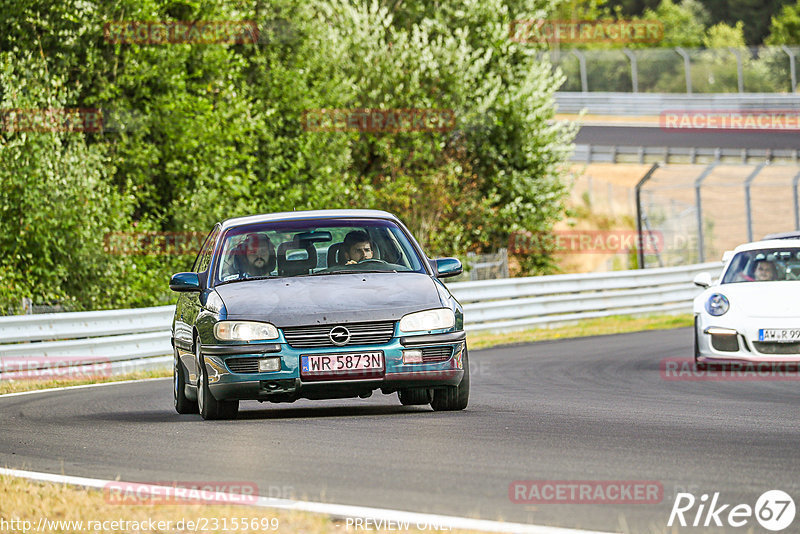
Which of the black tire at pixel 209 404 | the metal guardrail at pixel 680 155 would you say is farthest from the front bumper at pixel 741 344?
the metal guardrail at pixel 680 155

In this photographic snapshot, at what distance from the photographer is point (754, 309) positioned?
13.2 meters

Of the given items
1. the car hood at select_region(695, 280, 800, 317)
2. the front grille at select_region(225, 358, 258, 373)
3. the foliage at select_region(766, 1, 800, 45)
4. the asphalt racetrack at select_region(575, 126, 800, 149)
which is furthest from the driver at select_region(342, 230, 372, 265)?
the foliage at select_region(766, 1, 800, 45)

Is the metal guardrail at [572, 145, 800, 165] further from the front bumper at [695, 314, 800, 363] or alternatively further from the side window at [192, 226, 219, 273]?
the side window at [192, 226, 219, 273]

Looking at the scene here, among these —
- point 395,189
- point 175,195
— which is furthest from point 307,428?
point 395,189

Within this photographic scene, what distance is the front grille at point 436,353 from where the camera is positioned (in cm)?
885

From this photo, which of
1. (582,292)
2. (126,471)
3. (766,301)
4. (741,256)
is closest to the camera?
(126,471)

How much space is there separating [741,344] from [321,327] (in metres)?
5.85

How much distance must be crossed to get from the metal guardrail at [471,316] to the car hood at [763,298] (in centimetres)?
692

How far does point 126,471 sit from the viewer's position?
275 inches

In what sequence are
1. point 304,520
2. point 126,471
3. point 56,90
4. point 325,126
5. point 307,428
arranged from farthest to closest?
point 325,126 < point 56,90 < point 307,428 < point 126,471 < point 304,520

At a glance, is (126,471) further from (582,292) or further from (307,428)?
(582,292)

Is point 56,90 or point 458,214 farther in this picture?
point 458,214

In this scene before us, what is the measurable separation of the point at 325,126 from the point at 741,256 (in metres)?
14.7

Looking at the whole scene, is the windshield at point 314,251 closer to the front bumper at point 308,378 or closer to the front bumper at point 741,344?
the front bumper at point 308,378
